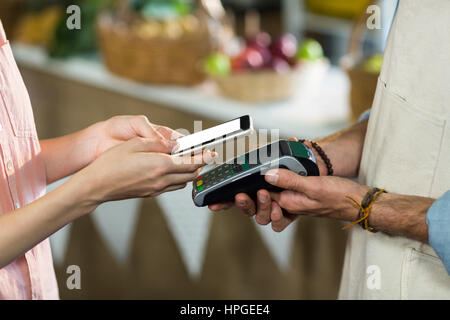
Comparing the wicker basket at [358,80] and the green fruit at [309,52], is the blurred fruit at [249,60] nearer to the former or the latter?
the green fruit at [309,52]

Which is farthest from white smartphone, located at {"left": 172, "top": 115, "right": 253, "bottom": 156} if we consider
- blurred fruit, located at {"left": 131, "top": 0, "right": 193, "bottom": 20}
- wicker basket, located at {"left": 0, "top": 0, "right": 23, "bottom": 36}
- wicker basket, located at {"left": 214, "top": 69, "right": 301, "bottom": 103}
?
wicker basket, located at {"left": 0, "top": 0, "right": 23, "bottom": 36}

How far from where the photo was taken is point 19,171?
753 mm

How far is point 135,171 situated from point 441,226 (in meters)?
0.36

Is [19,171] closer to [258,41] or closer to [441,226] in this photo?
[441,226]

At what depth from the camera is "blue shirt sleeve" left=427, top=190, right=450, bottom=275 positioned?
0.68 meters

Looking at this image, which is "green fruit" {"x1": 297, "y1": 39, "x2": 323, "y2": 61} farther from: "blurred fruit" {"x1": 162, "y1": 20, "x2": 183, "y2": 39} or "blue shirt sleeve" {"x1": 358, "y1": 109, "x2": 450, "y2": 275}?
"blue shirt sleeve" {"x1": 358, "y1": 109, "x2": 450, "y2": 275}

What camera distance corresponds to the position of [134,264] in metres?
1.90

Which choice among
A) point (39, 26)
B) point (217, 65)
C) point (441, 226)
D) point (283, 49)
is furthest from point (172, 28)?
point (441, 226)

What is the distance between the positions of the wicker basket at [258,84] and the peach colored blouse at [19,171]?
0.87 m

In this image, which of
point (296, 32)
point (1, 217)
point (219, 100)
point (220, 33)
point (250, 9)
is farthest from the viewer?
Answer: point (250, 9)

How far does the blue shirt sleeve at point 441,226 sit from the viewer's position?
2.23 ft

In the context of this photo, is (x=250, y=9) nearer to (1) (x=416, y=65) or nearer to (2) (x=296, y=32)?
(2) (x=296, y=32)
